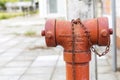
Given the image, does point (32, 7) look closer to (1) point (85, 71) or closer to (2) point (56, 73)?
(2) point (56, 73)

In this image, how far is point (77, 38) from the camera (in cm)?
496

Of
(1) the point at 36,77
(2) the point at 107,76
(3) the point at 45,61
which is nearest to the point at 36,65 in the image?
(3) the point at 45,61

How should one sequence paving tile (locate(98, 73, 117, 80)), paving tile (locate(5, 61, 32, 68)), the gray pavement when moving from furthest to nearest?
1. paving tile (locate(5, 61, 32, 68))
2. the gray pavement
3. paving tile (locate(98, 73, 117, 80))

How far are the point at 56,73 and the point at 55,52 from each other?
3.56 metres

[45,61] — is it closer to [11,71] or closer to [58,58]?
[58,58]

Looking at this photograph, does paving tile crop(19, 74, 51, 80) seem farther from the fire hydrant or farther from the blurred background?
the fire hydrant

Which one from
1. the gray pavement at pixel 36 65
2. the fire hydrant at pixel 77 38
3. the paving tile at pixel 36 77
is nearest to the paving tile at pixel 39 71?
the gray pavement at pixel 36 65

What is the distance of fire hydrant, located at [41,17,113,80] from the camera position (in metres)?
4.96

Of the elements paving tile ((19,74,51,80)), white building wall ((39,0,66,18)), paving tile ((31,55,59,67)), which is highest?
white building wall ((39,0,66,18))

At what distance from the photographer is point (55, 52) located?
1294 centimetres

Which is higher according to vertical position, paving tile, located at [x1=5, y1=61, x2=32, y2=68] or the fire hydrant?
the fire hydrant

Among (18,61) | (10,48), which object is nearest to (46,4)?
(10,48)

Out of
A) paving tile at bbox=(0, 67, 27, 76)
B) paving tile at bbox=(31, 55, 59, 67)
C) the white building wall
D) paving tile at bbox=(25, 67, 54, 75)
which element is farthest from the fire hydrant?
the white building wall

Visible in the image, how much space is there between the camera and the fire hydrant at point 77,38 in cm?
496
